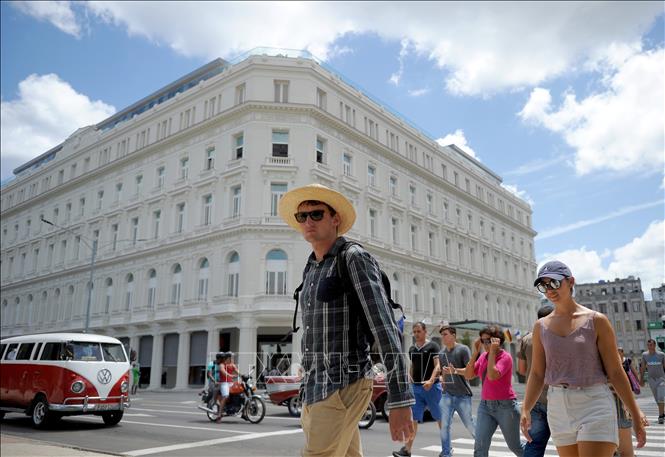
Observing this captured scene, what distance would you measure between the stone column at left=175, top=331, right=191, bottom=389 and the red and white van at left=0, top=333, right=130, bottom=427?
1984 cm

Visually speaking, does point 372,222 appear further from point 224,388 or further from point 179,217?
point 224,388

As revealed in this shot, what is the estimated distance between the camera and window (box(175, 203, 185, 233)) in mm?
35969

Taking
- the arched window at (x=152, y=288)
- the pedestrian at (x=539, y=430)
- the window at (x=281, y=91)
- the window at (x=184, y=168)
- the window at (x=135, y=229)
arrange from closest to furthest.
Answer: the pedestrian at (x=539, y=430) → the window at (x=281, y=91) → the arched window at (x=152, y=288) → the window at (x=184, y=168) → the window at (x=135, y=229)

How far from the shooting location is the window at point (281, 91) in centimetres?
3369

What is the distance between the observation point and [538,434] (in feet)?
A: 16.7

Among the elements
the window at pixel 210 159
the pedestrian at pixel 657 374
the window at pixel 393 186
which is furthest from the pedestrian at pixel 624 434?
the window at pixel 393 186

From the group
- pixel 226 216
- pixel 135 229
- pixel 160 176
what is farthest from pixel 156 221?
pixel 226 216

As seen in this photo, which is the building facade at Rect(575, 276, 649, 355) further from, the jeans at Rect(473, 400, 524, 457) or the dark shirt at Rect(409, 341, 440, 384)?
the jeans at Rect(473, 400, 524, 457)

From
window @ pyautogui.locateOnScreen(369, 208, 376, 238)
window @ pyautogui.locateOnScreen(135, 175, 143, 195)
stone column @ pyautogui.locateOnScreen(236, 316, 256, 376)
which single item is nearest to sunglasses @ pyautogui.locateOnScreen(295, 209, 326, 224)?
stone column @ pyautogui.locateOnScreen(236, 316, 256, 376)

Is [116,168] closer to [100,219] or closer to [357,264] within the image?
[100,219]

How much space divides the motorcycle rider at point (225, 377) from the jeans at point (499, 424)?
882 centimetres

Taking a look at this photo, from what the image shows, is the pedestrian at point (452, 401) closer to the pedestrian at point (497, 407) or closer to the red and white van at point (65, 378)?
the pedestrian at point (497, 407)

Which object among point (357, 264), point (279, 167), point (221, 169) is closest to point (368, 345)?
point (357, 264)

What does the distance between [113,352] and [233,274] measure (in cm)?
1872
